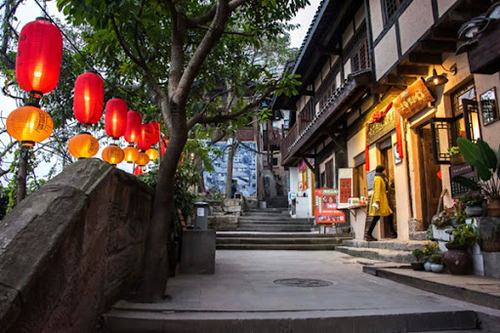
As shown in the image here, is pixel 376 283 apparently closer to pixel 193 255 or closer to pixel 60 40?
pixel 193 255

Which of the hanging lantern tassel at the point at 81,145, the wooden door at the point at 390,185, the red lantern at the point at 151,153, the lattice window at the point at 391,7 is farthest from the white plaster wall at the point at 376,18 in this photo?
the hanging lantern tassel at the point at 81,145

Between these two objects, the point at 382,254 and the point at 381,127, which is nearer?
the point at 382,254

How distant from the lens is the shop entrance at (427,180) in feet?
27.3

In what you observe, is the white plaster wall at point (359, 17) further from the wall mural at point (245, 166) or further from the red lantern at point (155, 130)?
the wall mural at point (245, 166)

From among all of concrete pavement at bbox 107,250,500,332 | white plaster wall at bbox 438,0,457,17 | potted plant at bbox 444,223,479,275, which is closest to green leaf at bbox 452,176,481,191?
potted plant at bbox 444,223,479,275

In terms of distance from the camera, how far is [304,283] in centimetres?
529

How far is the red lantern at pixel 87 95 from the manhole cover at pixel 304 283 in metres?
4.15

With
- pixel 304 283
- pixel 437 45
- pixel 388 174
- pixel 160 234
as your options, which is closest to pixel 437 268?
pixel 304 283

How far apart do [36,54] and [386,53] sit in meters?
7.28

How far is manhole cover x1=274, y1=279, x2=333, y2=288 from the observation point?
16.7 ft

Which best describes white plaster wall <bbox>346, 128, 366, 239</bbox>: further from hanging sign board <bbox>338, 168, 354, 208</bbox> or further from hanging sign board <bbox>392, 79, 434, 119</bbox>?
hanging sign board <bbox>392, 79, 434, 119</bbox>

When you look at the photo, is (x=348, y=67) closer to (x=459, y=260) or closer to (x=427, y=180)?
(x=427, y=180)

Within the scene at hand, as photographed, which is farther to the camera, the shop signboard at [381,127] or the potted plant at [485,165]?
the shop signboard at [381,127]

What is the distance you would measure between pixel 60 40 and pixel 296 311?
4973 millimetres
